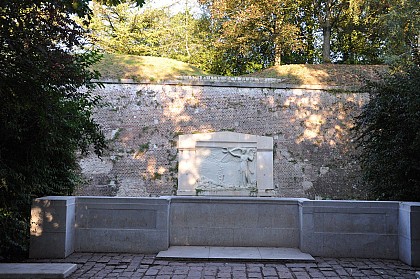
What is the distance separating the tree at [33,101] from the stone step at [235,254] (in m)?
2.34

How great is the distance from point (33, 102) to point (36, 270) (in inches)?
83.5

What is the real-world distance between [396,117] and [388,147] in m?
0.67

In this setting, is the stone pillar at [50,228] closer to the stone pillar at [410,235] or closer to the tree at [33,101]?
the tree at [33,101]

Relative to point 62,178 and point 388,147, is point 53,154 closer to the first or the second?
point 62,178

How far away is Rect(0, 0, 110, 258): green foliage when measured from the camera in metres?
4.53

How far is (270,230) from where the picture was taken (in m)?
→ 6.58

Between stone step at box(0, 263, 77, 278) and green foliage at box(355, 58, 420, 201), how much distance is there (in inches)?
245

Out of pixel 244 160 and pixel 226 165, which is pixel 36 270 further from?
pixel 244 160

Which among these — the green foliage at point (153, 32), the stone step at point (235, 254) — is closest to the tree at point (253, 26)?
the green foliage at point (153, 32)

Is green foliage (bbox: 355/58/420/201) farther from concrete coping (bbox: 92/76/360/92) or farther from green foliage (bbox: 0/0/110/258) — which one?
concrete coping (bbox: 92/76/360/92)

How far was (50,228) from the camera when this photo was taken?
5934 millimetres

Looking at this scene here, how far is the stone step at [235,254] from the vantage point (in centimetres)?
579

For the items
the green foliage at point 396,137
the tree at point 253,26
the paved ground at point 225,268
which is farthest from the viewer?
the tree at point 253,26

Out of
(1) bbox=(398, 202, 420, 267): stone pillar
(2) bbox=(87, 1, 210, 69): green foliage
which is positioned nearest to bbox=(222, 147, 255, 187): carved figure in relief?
(1) bbox=(398, 202, 420, 267): stone pillar
